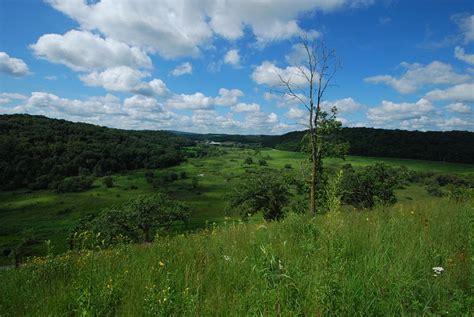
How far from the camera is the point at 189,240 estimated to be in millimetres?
5754

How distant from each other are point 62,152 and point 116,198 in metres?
64.3

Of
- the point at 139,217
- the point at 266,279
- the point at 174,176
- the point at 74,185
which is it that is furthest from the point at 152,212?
the point at 74,185

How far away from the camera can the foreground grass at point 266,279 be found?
9.57ft

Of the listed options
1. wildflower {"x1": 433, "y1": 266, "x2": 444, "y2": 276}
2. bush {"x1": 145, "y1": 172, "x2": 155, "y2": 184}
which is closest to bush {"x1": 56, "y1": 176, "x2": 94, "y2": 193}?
bush {"x1": 145, "y1": 172, "x2": 155, "y2": 184}

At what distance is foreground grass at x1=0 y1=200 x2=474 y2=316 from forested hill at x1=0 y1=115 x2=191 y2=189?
15964cm

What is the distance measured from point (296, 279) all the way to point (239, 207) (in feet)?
148

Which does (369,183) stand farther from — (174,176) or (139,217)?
(174,176)

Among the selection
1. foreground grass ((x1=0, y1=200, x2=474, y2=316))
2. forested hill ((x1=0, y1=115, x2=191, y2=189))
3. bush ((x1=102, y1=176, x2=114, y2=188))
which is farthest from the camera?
forested hill ((x1=0, y1=115, x2=191, y2=189))

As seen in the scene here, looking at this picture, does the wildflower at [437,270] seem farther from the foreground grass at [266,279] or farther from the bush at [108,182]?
the bush at [108,182]

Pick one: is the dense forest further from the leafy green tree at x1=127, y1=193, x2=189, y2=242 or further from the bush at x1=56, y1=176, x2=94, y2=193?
the leafy green tree at x1=127, y1=193, x2=189, y2=242

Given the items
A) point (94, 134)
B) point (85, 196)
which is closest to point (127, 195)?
point (85, 196)

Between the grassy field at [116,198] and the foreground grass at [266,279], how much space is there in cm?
7532

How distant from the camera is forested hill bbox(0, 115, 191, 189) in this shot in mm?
140000

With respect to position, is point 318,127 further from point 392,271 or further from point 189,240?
point 392,271
